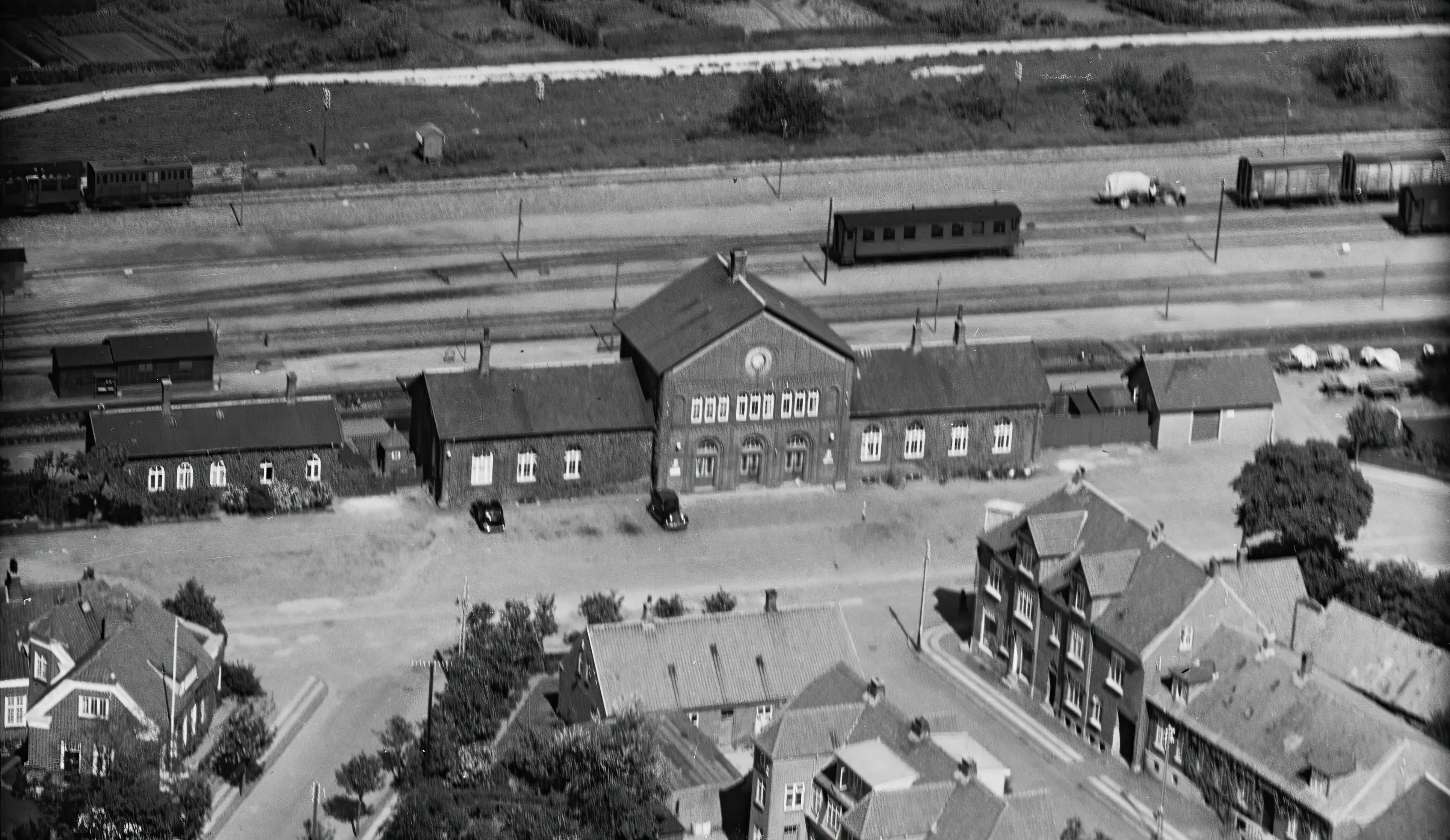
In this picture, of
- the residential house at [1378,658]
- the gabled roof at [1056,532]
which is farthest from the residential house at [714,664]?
the residential house at [1378,658]

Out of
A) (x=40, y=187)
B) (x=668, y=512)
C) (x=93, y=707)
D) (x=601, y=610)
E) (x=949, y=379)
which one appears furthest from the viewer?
(x=40, y=187)

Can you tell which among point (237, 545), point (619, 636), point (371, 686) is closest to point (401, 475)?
point (237, 545)

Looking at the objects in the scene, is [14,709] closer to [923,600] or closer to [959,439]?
[923,600]

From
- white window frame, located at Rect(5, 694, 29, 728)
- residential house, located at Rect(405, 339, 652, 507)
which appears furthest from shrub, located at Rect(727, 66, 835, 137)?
white window frame, located at Rect(5, 694, 29, 728)

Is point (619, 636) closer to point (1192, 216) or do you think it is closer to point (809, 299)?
point (809, 299)

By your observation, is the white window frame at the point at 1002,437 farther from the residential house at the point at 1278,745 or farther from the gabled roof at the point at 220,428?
the gabled roof at the point at 220,428

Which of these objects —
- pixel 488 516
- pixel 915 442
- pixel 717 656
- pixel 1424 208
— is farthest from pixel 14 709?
pixel 1424 208
